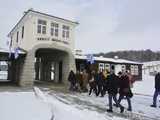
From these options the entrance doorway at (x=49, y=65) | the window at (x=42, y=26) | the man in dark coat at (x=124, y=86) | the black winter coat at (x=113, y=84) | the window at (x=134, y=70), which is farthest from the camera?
the window at (x=134, y=70)

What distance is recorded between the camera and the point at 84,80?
Answer: 58.7 feet

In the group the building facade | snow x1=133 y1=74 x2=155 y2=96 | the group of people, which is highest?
the building facade

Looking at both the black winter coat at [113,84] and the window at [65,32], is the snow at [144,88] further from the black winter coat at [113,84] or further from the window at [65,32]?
the window at [65,32]

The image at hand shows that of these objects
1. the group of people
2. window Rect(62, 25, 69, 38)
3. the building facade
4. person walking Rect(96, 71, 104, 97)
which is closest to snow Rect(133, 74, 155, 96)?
the group of people

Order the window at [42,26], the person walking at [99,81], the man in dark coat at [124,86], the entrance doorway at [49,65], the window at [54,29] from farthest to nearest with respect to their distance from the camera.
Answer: the entrance doorway at [49,65], the window at [54,29], the window at [42,26], the person walking at [99,81], the man in dark coat at [124,86]

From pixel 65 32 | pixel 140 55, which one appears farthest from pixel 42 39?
pixel 140 55

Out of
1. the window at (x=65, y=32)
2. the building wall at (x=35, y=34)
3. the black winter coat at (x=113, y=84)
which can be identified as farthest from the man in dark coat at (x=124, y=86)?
the window at (x=65, y=32)

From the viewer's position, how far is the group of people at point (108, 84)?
32.0 ft

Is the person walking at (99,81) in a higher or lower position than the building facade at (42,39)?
lower

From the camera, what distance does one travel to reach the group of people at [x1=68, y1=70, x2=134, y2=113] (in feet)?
32.0

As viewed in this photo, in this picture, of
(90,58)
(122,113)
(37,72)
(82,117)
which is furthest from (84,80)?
(37,72)

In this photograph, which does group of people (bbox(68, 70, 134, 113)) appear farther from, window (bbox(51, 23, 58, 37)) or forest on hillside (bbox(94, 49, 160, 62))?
forest on hillside (bbox(94, 49, 160, 62))

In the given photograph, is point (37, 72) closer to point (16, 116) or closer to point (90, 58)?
point (90, 58)

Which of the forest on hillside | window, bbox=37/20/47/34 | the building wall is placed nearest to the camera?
the building wall
